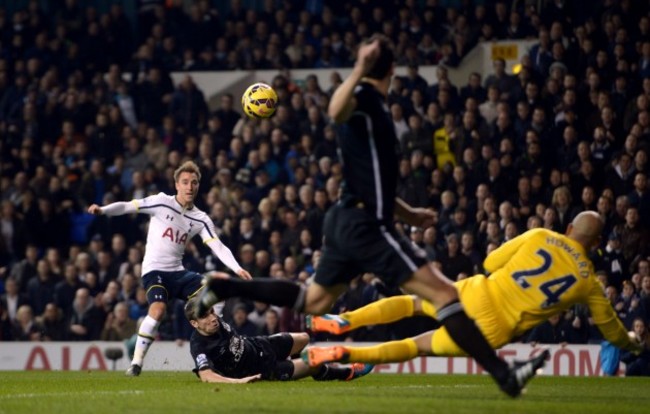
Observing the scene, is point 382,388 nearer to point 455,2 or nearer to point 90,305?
point 90,305

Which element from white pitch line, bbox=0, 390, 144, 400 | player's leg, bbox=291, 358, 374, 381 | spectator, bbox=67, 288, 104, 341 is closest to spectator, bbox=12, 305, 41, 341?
spectator, bbox=67, 288, 104, 341

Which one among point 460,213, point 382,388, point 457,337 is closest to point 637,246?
point 460,213

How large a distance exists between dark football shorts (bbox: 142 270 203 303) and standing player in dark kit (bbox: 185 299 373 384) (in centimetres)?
202

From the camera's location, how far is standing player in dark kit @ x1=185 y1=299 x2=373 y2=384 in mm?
12406

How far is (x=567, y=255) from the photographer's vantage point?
34.7 feet

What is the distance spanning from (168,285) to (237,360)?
2404 millimetres

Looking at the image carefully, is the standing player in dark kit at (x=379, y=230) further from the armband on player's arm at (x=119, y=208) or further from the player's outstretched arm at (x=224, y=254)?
the armband on player's arm at (x=119, y=208)

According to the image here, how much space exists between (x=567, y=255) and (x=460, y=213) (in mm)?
8693

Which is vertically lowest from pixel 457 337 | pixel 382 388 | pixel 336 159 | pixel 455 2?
pixel 382 388

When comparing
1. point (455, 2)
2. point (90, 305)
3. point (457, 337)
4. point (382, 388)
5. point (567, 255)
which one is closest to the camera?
point (457, 337)

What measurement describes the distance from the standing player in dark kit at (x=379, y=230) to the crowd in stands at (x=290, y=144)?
786cm

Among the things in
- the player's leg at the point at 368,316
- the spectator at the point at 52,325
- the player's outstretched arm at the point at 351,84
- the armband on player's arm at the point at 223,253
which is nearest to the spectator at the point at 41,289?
the spectator at the point at 52,325

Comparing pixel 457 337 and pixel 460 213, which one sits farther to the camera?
pixel 460 213

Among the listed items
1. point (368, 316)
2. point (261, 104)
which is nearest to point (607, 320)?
point (368, 316)
